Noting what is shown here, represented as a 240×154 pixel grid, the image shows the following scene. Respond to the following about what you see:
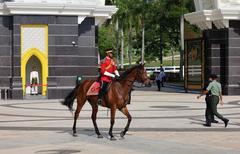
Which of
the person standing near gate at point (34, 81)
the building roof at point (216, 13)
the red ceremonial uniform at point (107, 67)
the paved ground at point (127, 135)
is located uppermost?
the building roof at point (216, 13)

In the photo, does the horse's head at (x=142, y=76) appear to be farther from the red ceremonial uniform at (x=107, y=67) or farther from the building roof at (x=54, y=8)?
the building roof at (x=54, y=8)

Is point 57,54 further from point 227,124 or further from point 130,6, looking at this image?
point 130,6

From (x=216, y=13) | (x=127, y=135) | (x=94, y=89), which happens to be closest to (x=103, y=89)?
(x=94, y=89)

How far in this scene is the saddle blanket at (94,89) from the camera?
14961 millimetres

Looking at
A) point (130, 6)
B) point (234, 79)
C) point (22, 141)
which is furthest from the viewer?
point (130, 6)

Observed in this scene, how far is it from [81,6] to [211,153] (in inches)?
899

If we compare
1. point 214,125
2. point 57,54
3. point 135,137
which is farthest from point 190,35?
point 135,137

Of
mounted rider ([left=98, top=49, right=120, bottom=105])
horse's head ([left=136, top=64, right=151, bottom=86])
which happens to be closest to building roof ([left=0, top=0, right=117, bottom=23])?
mounted rider ([left=98, top=49, right=120, bottom=105])

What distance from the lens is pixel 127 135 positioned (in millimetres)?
15383

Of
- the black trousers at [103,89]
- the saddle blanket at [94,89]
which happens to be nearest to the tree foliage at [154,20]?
the saddle blanket at [94,89]

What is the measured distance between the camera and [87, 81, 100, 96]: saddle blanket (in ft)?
49.1

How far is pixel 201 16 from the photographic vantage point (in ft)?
122

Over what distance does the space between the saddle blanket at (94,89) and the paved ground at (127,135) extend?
3.84 ft

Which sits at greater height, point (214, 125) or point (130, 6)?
point (130, 6)
